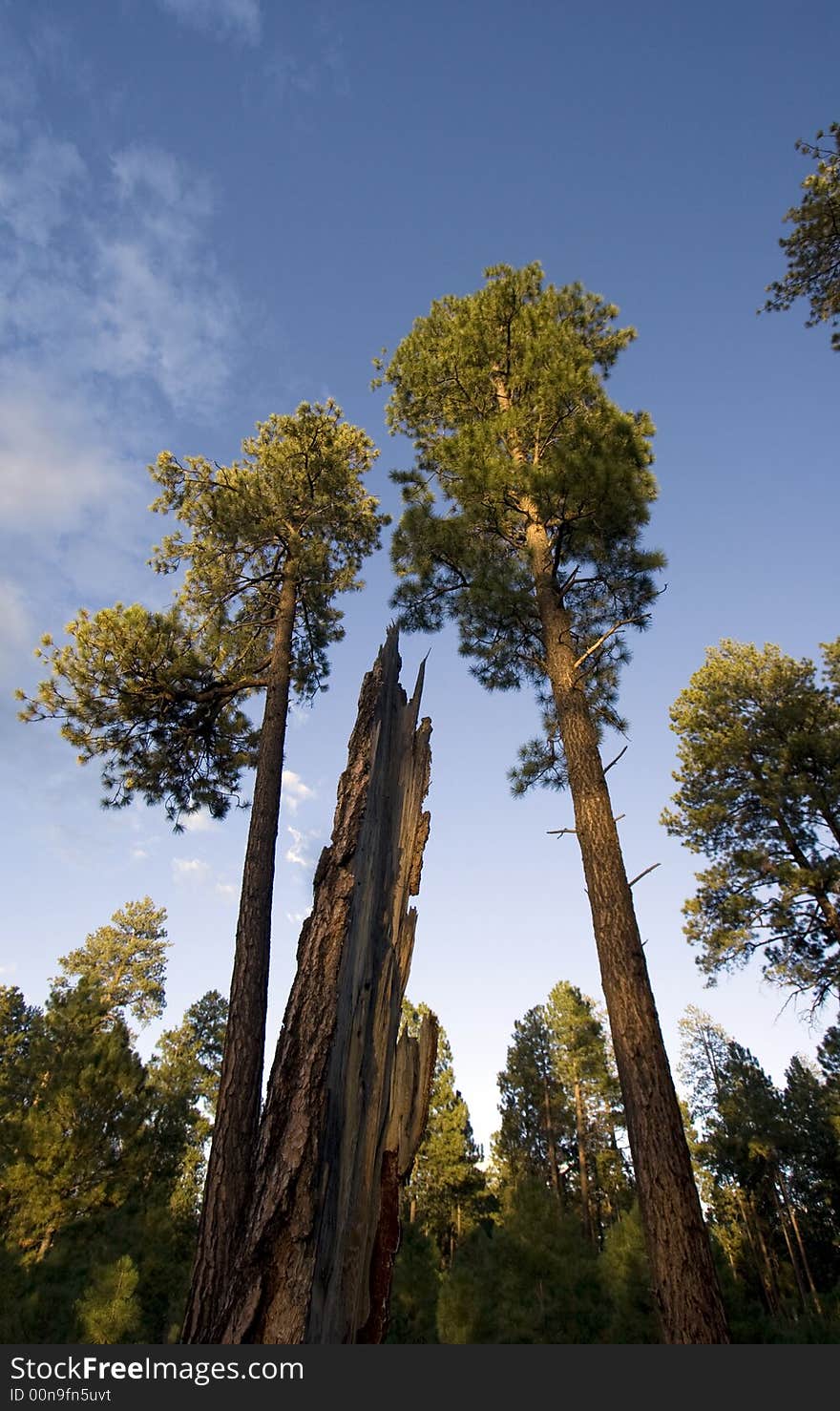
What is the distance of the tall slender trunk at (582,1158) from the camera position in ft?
96.1

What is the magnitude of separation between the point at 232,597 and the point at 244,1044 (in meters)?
7.87

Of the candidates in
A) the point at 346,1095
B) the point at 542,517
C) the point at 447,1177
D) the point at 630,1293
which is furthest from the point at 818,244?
the point at 447,1177

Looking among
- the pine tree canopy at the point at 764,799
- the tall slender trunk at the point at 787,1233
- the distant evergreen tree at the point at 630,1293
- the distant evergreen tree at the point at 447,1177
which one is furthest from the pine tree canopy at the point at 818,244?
the tall slender trunk at the point at 787,1233

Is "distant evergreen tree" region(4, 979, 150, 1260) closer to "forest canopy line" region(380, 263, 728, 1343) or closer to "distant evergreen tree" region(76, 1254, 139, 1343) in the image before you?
"distant evergreen tree" region(76, 1254, 139, 1343)

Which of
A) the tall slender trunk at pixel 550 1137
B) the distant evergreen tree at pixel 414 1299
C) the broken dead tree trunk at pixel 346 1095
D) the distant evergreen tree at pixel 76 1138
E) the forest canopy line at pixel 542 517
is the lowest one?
the distant evergreen tree at pixel 414 1299

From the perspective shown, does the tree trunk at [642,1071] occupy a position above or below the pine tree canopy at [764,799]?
below

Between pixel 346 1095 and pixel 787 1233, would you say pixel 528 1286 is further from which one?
pixel 787 1233

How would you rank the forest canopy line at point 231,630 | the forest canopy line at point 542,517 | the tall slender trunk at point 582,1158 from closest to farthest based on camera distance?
the forest canopy line at point 542,517 < the forest canopy line at point 231,630 < the tall slender trunk at point 582,1158

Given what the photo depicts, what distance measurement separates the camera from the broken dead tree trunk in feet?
6.46

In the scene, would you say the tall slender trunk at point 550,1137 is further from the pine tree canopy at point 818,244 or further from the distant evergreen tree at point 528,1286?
the pine tree canopy at point 818,244

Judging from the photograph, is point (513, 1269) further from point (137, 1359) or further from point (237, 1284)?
point (237, 1284)

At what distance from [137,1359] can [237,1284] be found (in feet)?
4.15

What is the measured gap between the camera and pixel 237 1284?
6.41ft

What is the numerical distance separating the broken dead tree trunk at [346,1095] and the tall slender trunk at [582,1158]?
33547mm
